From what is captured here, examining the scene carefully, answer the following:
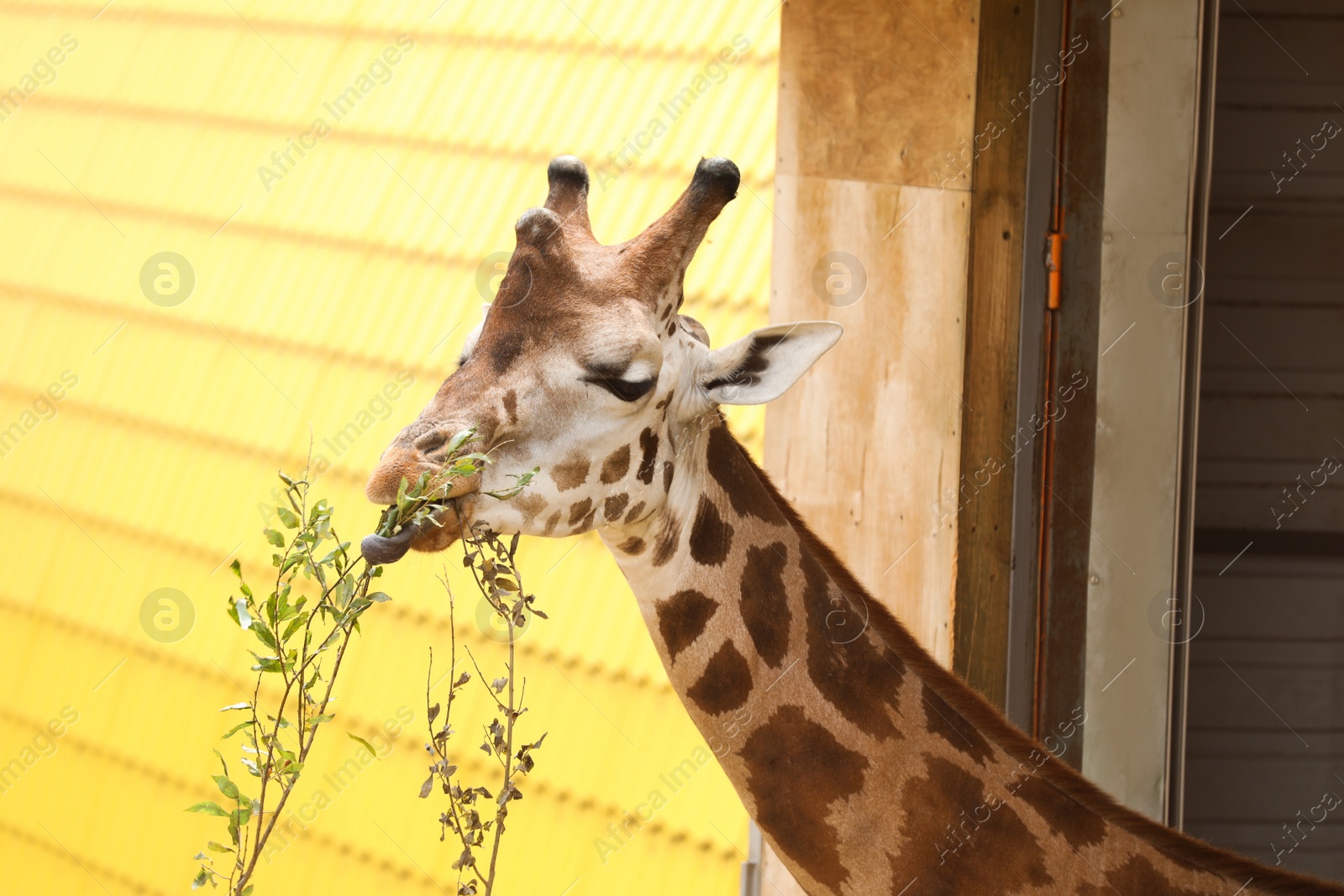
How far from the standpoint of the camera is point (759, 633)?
2.54 metres

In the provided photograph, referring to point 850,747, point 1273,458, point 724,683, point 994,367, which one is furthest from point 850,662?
point 1273,458

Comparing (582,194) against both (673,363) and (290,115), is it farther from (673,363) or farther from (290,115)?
(290,115)

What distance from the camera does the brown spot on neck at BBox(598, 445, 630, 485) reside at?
240 centimetres

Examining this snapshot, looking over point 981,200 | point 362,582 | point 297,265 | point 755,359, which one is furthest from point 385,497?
point 297,265

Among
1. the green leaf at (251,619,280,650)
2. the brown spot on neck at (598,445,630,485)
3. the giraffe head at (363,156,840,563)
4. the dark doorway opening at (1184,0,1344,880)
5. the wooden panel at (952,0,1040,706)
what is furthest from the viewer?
the dark doorway opening at (1184,0,1344,880)

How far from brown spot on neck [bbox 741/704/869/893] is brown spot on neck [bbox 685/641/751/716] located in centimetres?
9

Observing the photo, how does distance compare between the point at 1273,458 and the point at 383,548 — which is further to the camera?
the point at 1273,458

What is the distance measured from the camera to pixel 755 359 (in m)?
2.52

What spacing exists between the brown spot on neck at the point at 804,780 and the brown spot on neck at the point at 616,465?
2.06 ft

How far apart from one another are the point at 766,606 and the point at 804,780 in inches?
15.1

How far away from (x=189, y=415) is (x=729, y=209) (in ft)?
8.92

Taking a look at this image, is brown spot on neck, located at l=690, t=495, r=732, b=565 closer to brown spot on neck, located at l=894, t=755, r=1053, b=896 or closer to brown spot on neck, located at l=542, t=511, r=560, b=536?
brown spot on neck, located at l=542, t=511, r=560, b=536

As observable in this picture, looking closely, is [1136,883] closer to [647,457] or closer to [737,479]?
[737,479]

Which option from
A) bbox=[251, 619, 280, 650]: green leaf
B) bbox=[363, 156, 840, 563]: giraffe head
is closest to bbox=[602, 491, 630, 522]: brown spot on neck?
bbox=[363, 156, 840, 563]: giraffe head
